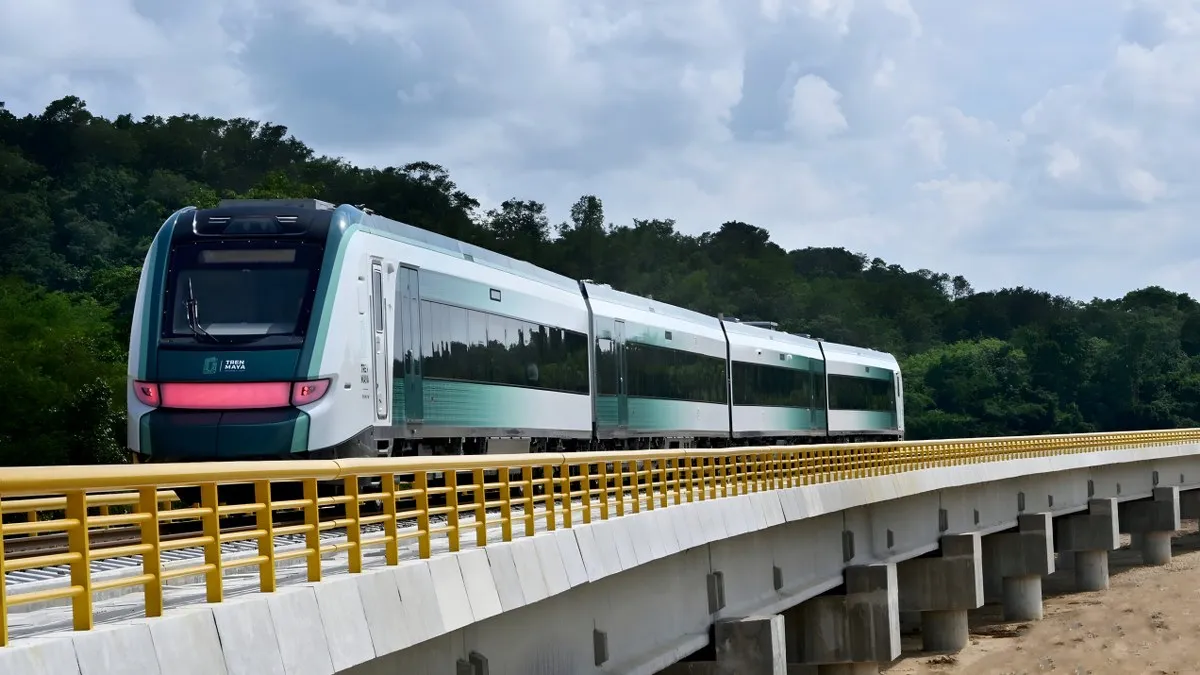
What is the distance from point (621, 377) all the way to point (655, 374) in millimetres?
2375

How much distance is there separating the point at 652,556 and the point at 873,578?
38.9 ft

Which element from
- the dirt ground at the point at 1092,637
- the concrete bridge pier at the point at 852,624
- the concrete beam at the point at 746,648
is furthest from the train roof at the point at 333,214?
the dirt ground at the point at 1092,637

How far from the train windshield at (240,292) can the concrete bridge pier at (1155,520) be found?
1722 inches

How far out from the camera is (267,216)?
61.8 feet

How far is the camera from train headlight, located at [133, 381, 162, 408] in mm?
17766

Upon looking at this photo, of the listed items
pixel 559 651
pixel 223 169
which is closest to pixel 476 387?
pixel 559 651

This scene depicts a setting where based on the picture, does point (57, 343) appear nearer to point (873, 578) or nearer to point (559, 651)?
point (873, 578)

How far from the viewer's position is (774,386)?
4291 cm

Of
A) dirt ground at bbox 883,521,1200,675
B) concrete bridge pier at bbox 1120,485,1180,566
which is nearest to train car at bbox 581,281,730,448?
dirt ground at bbox 883,521,1200,675

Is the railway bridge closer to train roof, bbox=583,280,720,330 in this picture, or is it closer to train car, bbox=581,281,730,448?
train car, bbox=581,281,730,448

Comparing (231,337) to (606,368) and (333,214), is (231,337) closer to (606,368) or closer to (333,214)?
(333,214)

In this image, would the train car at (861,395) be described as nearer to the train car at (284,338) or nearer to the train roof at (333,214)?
the train roof at (333,214)

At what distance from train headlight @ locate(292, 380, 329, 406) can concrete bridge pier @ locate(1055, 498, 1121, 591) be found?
36228 millimetres

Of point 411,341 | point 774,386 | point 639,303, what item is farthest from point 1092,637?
point 411,341
